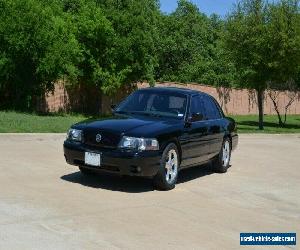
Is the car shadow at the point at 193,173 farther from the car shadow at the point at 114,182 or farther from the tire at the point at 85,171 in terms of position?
the tire at the point at 85,171

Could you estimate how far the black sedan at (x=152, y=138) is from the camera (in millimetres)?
8516

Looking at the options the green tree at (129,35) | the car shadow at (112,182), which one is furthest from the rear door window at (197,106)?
the green tree at (129,35)

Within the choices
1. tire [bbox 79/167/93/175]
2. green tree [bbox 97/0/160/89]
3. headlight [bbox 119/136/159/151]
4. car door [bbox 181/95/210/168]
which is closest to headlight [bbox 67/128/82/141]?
tire [bbox 79/167/93/175]

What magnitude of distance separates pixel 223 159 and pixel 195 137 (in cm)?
177

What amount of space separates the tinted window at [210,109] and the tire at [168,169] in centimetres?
179

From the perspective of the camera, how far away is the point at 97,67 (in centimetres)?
2927

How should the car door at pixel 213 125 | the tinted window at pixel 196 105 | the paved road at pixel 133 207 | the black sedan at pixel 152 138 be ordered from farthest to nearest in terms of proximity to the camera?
the car door at pixel 213 125
the tinted window at pixel 196 105
the black sedan at pixel 152 138
the paved road at pixel 133 207

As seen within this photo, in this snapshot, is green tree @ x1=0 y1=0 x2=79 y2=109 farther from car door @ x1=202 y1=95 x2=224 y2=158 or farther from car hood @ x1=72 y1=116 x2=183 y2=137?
car hood @ x1=72 y1=116 x2=183 y2=137

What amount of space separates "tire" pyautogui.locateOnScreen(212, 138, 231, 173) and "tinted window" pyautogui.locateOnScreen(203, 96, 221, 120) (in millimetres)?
582

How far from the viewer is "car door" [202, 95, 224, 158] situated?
34.9 feet

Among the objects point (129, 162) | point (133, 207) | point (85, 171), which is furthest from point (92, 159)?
point (133, 207)

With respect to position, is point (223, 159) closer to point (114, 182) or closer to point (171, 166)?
point (171, 166)

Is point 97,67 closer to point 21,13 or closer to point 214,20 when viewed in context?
point 21,13

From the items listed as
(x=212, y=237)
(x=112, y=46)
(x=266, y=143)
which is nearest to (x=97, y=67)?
(x=112, y=46)
